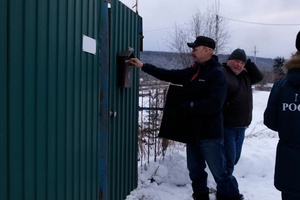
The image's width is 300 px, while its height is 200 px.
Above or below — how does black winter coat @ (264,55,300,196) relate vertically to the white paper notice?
below

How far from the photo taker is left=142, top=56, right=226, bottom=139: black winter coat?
3.72m

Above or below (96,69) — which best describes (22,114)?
below

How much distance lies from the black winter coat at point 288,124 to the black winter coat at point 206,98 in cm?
96

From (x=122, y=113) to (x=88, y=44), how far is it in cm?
130

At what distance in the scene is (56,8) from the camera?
237 cm

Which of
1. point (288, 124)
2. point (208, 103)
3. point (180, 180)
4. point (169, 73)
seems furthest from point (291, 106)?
point (180, 180)

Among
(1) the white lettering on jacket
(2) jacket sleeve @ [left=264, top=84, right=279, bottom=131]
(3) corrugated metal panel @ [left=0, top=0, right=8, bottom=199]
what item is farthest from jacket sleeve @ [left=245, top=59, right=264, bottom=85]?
(3) corrugated metal panel @ [left=0, top=0, right=8, bottom=199]

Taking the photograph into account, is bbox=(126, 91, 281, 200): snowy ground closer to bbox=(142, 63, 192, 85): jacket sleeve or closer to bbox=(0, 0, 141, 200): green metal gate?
bbox=(0, 0, 141, 200): green metal gate

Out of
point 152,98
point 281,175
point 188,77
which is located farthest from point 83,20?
point 152,98

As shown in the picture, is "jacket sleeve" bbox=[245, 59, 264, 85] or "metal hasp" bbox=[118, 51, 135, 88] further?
"jacket sleeve" bbox=[245, 59, 264, 85]

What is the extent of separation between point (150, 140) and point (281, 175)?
3.48 metres

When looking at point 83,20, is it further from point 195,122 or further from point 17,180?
point 195,122

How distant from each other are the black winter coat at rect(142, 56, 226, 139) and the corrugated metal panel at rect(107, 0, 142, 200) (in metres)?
0.75

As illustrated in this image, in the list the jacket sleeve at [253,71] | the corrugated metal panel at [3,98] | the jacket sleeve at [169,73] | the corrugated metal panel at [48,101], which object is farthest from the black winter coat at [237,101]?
the corrugated metal panel at [3,98]
